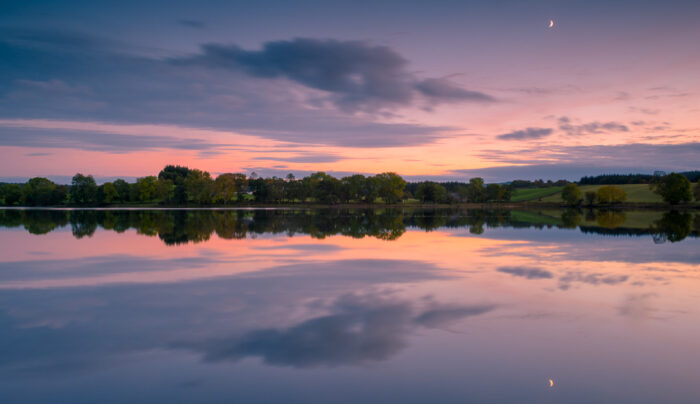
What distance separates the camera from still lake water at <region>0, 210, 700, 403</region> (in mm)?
6371

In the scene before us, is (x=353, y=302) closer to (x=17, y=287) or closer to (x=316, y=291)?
(x=316, y=291)

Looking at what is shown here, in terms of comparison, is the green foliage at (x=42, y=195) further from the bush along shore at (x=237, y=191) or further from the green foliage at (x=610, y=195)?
the green foliage at (x=610, y=195)

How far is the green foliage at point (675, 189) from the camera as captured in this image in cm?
9212

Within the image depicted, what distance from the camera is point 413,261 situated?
17.6m

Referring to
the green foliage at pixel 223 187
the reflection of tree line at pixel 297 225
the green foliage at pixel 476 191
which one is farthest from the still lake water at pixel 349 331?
the green foliage at pixel 476 191

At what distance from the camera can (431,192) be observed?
131m

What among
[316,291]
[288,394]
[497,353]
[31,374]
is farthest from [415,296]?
[31,374]

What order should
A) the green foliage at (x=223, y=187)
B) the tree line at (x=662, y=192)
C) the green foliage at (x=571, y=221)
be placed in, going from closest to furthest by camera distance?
1. the green foliage at (x=571, y=221)
2. the tree line at (x=662, y=192)
3. the green foliage at (x=223, y=187)

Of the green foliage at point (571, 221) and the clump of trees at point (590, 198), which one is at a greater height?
the clump of trees at point (590, 198)

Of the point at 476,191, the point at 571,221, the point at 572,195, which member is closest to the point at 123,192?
the point at 476,191

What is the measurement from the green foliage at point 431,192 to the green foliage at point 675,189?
53675 mm

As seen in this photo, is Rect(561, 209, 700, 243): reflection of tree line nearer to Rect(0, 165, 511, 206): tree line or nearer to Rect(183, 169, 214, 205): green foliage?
Rect(0, 165, 511, 206): tree line

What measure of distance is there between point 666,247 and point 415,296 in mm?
17835

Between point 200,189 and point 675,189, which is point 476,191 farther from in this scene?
point 200,189
